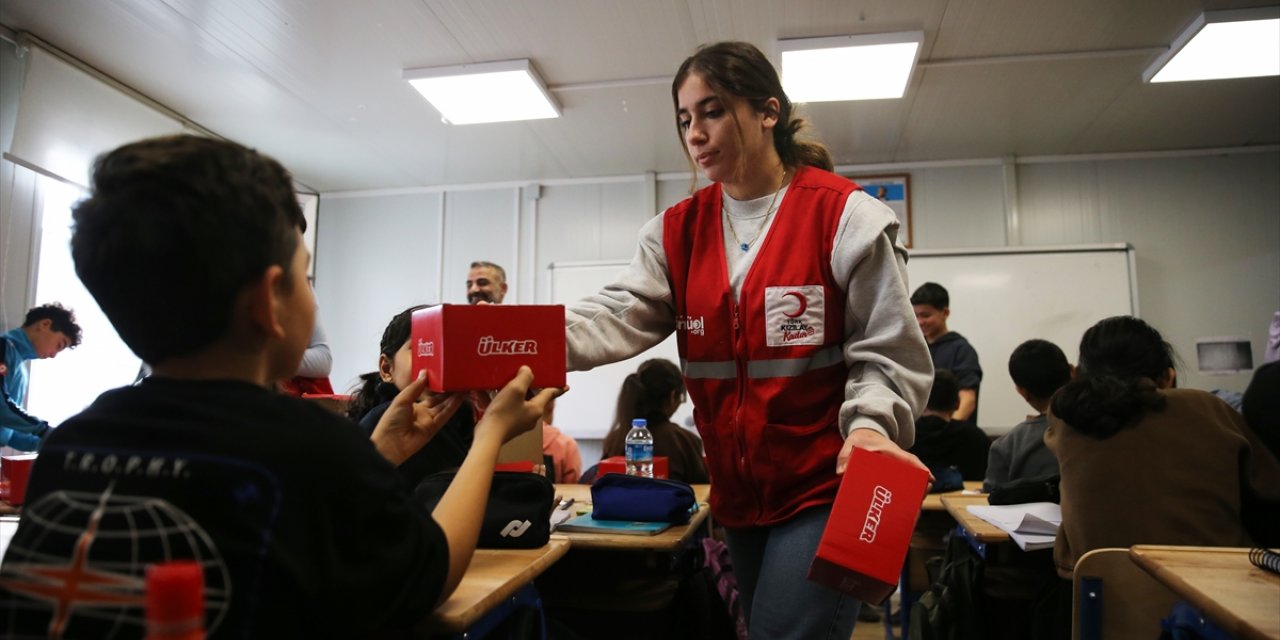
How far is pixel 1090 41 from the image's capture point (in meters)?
3.88

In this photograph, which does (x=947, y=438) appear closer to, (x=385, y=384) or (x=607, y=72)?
(x=385, y=384)

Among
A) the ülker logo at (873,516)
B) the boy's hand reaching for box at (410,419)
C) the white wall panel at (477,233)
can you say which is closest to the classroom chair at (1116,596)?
the ülker logo at (873,516)

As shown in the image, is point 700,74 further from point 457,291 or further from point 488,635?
point 457,291

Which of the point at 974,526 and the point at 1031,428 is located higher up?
the point at 1031,428

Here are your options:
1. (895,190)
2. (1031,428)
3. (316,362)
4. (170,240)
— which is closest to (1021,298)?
(895,190)

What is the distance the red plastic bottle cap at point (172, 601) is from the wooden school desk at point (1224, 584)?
0.94m

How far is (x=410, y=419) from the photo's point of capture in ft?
4.01

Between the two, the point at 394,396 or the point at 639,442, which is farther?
the point at 639,442

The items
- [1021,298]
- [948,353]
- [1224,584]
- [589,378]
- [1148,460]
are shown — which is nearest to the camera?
[1224,584]

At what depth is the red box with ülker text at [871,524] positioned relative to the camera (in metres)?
1.07

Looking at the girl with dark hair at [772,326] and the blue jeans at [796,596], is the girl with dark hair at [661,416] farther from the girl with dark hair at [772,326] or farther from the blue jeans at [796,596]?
the blue jeans at [796,596]

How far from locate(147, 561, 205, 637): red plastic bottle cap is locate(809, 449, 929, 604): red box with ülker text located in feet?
2.57

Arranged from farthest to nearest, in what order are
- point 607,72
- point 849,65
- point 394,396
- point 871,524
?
point 607,72, point 849,65, point 394,396, point 871,524

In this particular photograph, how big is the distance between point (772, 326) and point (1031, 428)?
1780mm
